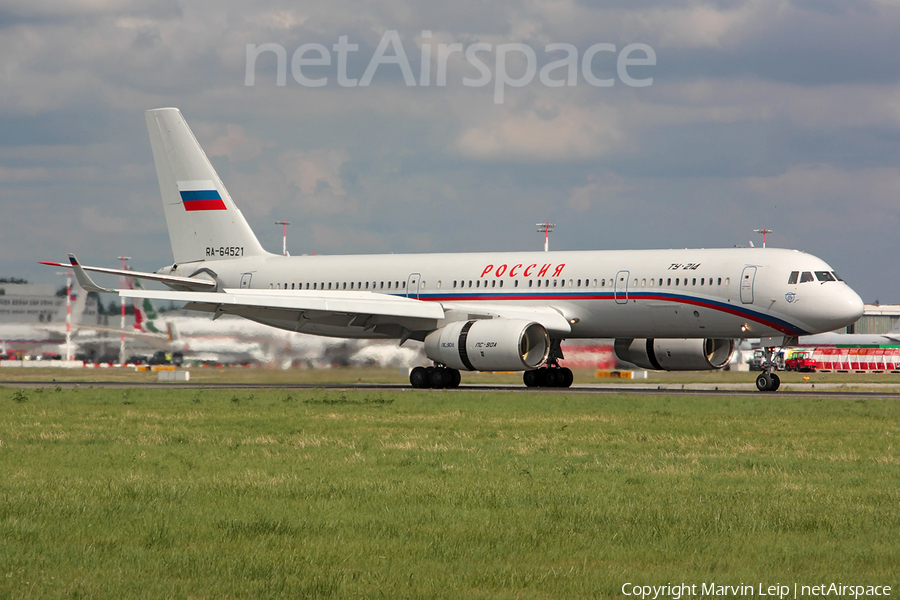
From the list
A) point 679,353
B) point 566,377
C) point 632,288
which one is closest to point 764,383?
point 679,353

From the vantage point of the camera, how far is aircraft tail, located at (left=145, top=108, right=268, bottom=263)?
42969mm

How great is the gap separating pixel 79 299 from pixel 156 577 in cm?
3588

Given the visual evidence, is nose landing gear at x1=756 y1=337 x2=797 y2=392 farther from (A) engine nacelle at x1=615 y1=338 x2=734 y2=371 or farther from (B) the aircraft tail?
(B) the aircraft tail

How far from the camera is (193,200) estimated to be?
142 feet

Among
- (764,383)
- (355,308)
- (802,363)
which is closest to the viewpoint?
(764,383)

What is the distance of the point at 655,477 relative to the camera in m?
12.9

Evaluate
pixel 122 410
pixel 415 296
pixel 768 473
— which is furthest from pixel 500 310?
pixel 768 473

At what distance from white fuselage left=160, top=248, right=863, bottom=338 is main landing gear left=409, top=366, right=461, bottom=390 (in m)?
2.14

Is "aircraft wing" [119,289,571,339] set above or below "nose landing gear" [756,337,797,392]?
above

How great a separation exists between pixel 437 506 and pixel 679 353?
90.6 ft

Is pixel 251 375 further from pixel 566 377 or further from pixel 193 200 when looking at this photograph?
pixel 566 377

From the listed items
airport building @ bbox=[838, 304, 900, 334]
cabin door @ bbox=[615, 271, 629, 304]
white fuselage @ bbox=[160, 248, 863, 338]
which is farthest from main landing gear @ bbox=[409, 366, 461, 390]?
airport building @ bbox=[838, 304, 900, 334]

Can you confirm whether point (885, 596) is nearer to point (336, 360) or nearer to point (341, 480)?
point (341, 480)

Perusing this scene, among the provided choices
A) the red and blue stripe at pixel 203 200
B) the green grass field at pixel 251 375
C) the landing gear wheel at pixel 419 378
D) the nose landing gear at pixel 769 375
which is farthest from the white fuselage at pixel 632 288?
the red and blue stripe at pixel 203 200
